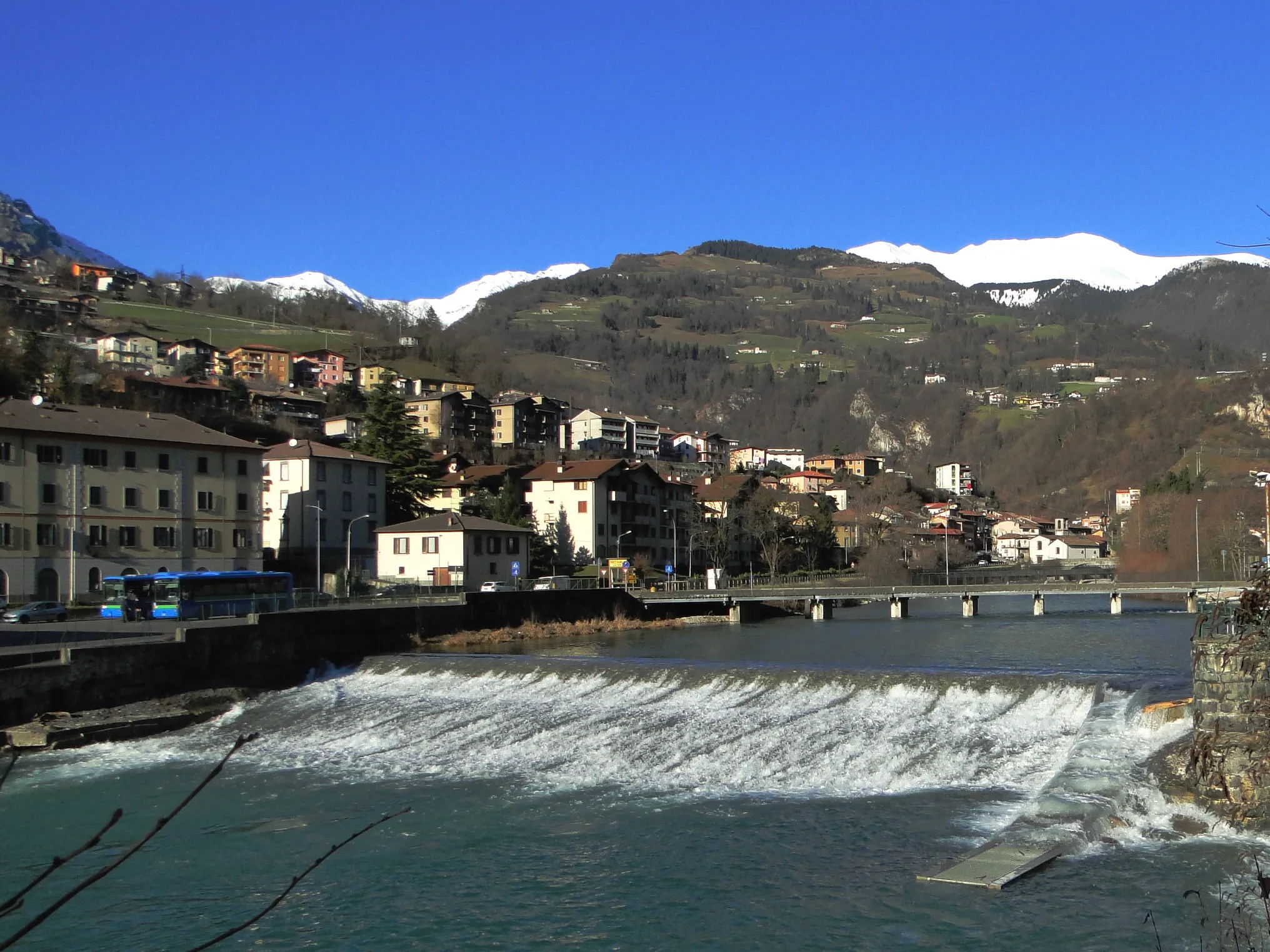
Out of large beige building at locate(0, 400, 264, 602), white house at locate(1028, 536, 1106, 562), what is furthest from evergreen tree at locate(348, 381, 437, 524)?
white house at locate(1028, 536, 1106, 562)

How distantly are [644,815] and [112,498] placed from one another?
48.2 m

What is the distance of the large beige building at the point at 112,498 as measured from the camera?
183 feet

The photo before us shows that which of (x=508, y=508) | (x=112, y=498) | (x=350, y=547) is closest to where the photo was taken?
(x=112, y=498)

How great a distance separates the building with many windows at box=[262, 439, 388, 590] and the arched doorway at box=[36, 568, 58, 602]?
18994 millimetres

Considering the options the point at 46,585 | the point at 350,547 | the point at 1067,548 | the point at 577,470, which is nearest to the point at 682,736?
the point at 46,585

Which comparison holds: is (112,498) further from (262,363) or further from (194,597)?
(262,363)

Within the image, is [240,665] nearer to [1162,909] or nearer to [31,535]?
[31,535]

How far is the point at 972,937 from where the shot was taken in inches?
529

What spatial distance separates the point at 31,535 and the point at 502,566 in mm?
27150

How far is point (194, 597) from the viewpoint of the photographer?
47156 mm

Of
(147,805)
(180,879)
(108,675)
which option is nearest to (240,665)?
(108,675)

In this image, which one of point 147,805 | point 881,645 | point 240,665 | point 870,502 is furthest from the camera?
point 870,502

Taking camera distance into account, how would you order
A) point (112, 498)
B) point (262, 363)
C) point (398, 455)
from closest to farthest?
point (112, 498) → point (398, 455) → point (262, 363)

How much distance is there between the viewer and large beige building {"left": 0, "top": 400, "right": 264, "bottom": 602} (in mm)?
55844
